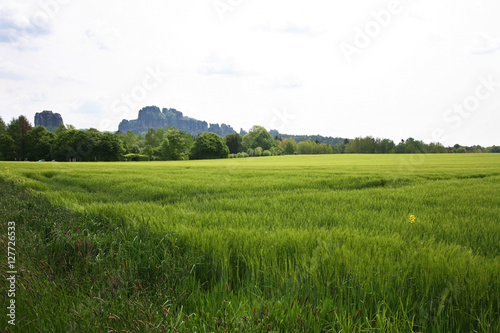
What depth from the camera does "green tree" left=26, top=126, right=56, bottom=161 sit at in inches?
2903

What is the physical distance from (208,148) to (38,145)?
165 feet

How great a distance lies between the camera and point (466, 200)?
6.72 meters

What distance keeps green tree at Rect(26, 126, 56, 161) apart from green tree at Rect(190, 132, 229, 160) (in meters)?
42.0

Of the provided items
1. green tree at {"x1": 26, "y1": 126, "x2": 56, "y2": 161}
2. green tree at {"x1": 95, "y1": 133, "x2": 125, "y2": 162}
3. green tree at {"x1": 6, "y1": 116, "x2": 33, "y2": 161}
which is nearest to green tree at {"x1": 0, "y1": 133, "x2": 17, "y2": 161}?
green tree at {"x1": 6, "y1": 116, "x2": 33, "y2": 161}

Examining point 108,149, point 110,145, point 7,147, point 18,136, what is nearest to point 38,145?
point 7,147

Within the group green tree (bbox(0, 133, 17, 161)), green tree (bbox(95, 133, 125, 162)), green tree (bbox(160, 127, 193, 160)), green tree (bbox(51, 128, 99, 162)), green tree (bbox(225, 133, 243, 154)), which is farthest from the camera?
green tree (bbox(225, 133, 243, 154))

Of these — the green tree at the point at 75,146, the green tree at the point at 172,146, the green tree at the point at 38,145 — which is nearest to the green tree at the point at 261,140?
the green tree at the point at 172,146

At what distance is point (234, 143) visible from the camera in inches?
4530

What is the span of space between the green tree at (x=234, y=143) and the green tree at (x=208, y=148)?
83.7 feet

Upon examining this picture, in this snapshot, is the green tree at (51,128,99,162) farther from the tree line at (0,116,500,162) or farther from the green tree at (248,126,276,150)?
the green tree at (248,126,276,150)

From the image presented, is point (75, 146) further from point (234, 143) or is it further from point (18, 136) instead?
point (234, 143)

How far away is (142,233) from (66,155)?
8001 cm

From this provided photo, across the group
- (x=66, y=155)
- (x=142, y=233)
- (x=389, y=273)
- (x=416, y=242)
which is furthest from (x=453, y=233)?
(x=66, y=155)

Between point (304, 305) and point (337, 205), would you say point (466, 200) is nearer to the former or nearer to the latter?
point (337, 205)
